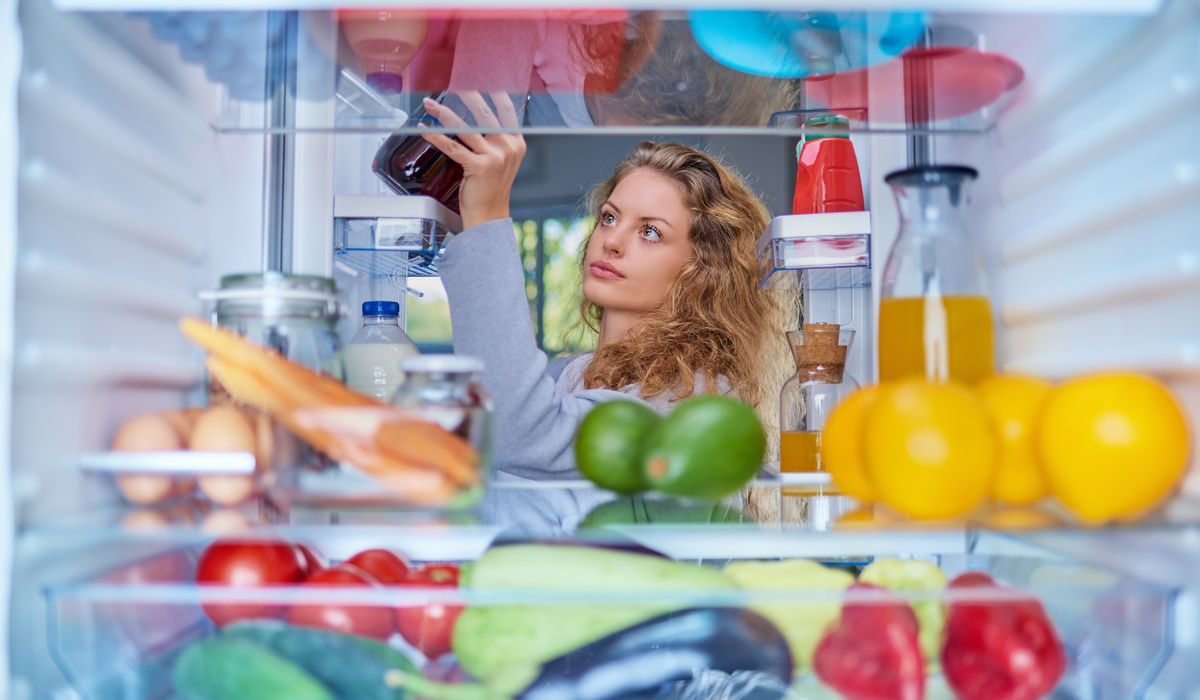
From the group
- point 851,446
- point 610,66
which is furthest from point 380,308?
point 851,446

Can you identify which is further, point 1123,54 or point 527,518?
point 527,518

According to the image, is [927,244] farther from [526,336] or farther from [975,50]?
[526,336]

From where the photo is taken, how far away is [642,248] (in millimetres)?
2312

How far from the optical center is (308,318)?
31.9 inches

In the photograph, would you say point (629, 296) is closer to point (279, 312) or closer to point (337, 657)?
point (279, 312)

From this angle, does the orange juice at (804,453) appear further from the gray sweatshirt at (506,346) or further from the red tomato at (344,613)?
the red tomato at (344,613)

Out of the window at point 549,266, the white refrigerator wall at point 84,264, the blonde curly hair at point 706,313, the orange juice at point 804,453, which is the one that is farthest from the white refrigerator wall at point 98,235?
the window at point 549,266

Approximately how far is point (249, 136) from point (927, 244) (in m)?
0.86

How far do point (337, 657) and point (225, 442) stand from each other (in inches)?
7.3

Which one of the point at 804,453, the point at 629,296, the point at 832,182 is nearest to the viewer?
the point at 804,453

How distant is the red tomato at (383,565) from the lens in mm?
801

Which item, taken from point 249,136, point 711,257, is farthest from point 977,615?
point 711,257

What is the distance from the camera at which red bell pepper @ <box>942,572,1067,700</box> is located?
0.70 metres

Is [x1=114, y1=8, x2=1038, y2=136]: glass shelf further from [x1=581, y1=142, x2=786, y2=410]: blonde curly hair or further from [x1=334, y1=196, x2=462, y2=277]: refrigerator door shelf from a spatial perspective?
[x1=581, y1=142, x2=786, y2=410]: blonde curly hair
